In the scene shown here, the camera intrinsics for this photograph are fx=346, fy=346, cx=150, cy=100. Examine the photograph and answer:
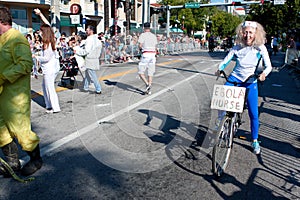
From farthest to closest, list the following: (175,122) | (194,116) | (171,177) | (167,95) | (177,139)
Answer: (167,95) → (194,116) → (175,122) → (177,139) → (171,177)

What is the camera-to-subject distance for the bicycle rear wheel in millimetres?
4184

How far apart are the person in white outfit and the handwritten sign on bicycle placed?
13.7 feet

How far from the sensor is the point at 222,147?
4.41m

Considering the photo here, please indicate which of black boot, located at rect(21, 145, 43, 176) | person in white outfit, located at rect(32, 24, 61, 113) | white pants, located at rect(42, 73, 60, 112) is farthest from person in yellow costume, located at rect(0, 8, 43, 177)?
white pants, located at rect(42, 73, 60, 112)

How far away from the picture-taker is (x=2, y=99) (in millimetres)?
3879

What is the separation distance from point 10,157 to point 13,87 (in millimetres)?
897

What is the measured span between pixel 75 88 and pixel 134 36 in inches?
550

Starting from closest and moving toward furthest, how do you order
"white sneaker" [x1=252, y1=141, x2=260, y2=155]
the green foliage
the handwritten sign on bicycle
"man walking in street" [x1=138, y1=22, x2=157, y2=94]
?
the handwritten sign on bicycle, "white sneaker" [x1=252, y1=141, x2=260, y2=155], "man walking in street" [x1=138, y1=22, x2=157, y2=94], the green foliage

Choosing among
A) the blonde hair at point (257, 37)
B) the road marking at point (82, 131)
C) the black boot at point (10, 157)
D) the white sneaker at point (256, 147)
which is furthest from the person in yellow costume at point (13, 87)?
the white sneaker at point (256, 147)

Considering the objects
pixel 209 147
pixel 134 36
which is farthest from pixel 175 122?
pixel 134 36

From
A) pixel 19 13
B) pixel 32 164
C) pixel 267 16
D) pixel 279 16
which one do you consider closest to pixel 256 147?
pixel 32 164

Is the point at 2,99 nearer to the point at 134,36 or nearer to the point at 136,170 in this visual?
the point at 136,170

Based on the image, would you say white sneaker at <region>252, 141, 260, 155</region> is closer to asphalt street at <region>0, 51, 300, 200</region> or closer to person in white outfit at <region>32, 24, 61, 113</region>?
asphalt street at <region>0, 51, 300, 200</region>

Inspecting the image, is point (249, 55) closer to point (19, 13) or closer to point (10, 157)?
point (10, 157)
